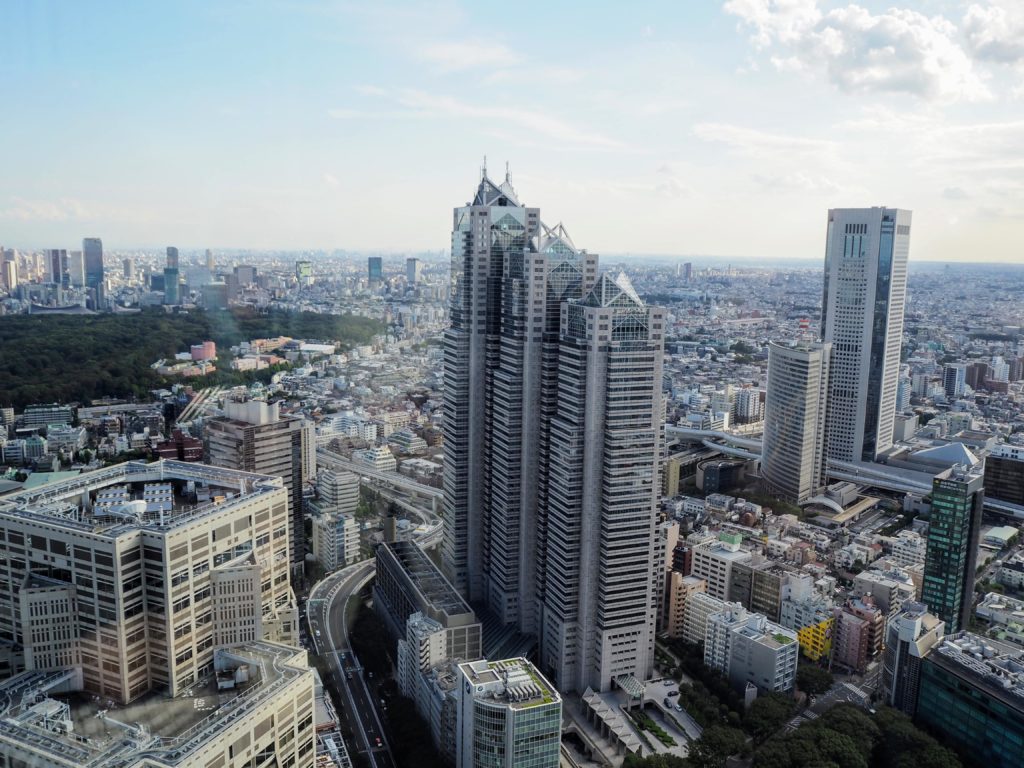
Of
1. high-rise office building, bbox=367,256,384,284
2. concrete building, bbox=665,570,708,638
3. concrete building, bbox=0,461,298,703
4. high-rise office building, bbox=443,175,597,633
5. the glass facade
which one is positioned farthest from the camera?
high-rise office building, bbox=367,256,384,284

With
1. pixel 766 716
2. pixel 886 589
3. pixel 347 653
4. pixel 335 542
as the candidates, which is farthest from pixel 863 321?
pixel 347 653

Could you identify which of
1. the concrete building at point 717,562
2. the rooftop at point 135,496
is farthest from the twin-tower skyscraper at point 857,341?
the rooftop at point 135,496

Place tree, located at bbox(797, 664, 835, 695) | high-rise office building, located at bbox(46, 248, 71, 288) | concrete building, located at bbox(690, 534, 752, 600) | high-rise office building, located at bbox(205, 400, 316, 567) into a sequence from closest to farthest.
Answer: tree, located at bbox(797, 664, 835, 695)
concrete building, located at bbox(690, 534, 752, 600)
high-rise office building, located at bbox(205, 400, 316, 567)
high-rise office building, located at bbox(46, 248, 71, 288)

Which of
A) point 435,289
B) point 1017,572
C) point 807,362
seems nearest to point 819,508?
point 807,362

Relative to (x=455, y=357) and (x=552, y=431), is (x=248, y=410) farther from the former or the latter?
(x=552, y=431)

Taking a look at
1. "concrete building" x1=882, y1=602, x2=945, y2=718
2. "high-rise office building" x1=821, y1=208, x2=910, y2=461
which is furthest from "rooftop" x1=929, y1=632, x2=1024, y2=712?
"high-rise office building" x1=821, y1=208, x2=910, y2=461

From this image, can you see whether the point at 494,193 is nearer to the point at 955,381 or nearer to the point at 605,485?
the point at 605,485

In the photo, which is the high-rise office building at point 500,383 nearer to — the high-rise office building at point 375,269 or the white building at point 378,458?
the white building at point 378,458

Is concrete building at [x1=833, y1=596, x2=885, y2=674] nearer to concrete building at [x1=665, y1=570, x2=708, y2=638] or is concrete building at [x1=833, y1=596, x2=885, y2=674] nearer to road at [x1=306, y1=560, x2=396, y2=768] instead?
concrete building at [x1=665, y1=570, x2=708, y2=638]
